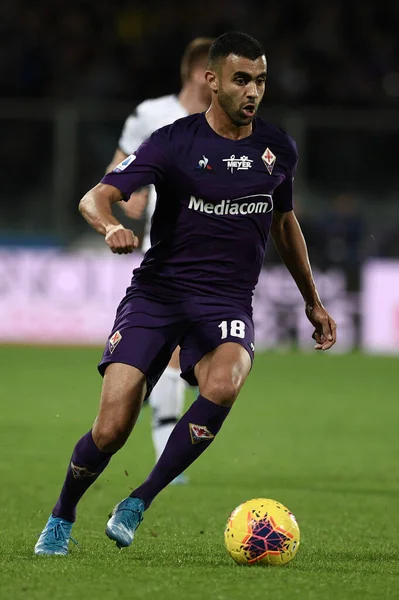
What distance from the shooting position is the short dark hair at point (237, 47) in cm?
522

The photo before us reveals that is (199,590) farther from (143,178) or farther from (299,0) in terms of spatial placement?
(299,0)

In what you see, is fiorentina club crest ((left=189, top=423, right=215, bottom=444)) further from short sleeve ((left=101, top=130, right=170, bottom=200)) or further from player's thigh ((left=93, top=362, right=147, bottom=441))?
short sleeve ((left=101, top=130, right=170, bottom=200))

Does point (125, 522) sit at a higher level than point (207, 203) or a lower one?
lower

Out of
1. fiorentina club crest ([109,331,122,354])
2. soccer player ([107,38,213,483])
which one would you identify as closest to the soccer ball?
fiorentina club crest ([109,331,122,354])

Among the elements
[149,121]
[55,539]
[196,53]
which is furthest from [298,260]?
[149,121]

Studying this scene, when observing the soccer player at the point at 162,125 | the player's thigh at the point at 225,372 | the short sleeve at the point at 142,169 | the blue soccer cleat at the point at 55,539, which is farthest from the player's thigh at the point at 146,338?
the soccer player at the point at 162,125

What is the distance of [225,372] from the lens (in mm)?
5105

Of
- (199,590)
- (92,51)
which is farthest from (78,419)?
(92,51)

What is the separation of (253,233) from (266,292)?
12045 mm

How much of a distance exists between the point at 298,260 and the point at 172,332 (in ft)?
2.49

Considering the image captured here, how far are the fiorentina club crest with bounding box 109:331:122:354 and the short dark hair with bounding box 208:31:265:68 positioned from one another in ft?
3.97

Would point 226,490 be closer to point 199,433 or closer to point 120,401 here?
point 199,433

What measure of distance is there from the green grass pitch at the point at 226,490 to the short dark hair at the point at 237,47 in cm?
209

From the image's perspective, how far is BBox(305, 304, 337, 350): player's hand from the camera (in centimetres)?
→ 572
